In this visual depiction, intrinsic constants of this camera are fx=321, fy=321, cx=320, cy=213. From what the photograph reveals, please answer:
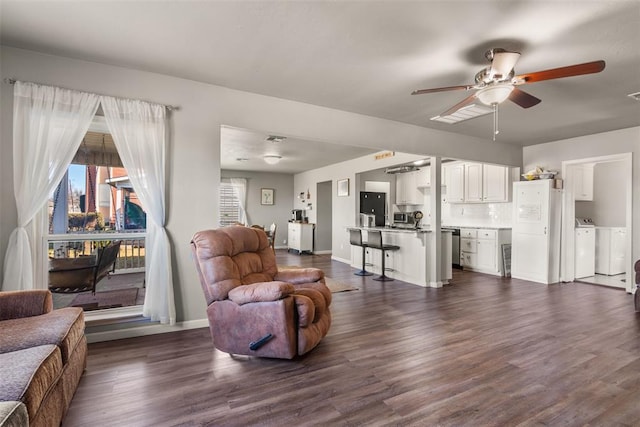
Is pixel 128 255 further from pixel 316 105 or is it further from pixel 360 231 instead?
pixel 360 231

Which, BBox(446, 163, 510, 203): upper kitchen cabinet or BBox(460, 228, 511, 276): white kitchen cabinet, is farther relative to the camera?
BBox(446, 163, 510, 203): upper kitchen cabinet

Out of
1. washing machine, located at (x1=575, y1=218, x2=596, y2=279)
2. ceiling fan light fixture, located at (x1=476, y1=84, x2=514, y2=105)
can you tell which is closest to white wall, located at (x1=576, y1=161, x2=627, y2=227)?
washing machine, located at (x1=575, y1=218, x2=596, y2=279)

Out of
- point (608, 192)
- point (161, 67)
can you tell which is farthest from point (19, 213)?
point (608, 192)

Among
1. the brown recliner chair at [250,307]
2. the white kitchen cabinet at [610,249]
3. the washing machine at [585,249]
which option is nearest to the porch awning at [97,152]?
the brown recliner chair at [250,307]

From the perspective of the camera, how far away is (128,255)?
330 centimetres

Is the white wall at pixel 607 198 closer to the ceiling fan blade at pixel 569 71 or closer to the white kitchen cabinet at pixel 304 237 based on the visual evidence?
the ceiling fan blade at pixel 569 71

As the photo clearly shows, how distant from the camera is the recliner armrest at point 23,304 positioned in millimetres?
2068

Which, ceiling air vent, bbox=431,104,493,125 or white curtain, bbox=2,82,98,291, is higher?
ceiling air vent, bbox=431,104,493,125

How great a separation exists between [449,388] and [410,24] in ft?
8.30

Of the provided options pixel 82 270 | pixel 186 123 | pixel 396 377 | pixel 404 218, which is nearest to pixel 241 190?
pixel 404 218

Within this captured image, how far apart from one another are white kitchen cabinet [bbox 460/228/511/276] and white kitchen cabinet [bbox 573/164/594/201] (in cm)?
141

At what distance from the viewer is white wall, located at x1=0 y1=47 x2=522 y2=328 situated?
264cm

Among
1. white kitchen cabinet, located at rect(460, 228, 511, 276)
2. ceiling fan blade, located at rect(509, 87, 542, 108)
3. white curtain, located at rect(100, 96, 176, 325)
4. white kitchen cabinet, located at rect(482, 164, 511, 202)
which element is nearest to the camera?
ceiling fan blade, located at rect(509, 87, 542, 108)

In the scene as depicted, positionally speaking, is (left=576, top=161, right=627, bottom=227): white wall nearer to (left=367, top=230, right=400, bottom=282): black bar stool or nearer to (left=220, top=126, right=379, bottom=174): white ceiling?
(left=367, top=230, right=400, bottom=282): black bar stool
